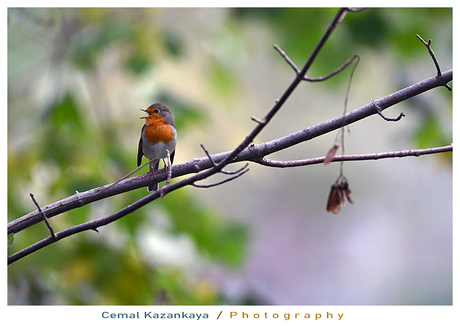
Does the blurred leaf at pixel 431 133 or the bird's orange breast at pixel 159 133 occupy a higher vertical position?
the blurred leaf at pixel 431 133

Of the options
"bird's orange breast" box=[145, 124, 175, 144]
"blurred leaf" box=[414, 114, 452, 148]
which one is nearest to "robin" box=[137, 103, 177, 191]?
"bird's orange breast" box=[145, 124, 175, 144]

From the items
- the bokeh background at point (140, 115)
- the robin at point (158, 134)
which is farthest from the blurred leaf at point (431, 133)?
the robin at point (158, 134)

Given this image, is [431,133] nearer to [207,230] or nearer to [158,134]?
[207,230]

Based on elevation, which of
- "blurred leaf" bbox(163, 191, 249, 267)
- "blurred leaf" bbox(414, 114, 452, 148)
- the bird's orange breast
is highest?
"blurred leaf" bbox(414, 114, 452, 148)

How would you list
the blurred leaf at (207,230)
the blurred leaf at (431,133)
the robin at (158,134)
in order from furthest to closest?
the blurred leaf at (431,133) → the blurred leaf at (207,230) → the robin at (158,134)

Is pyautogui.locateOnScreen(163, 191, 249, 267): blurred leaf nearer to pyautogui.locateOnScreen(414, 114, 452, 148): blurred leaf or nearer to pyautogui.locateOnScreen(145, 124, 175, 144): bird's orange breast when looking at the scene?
pyautogui.locateOnScreen(145, 124, 175, 144): bird's orange breast

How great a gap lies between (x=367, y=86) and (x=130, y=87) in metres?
2.26

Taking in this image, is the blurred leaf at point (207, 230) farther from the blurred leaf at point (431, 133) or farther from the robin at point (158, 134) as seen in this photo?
the blurred leaf at point (431, 133)

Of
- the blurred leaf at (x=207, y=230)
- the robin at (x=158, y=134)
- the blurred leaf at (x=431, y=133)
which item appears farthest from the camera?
the blurred leaf at (x=431, y=133)

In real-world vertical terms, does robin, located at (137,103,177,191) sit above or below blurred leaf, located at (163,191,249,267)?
above

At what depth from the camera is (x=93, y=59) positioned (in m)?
3.03

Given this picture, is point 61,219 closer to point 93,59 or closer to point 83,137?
point 83,137

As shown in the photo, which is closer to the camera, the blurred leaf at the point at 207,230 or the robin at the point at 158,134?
the robin at the point at 158,134
